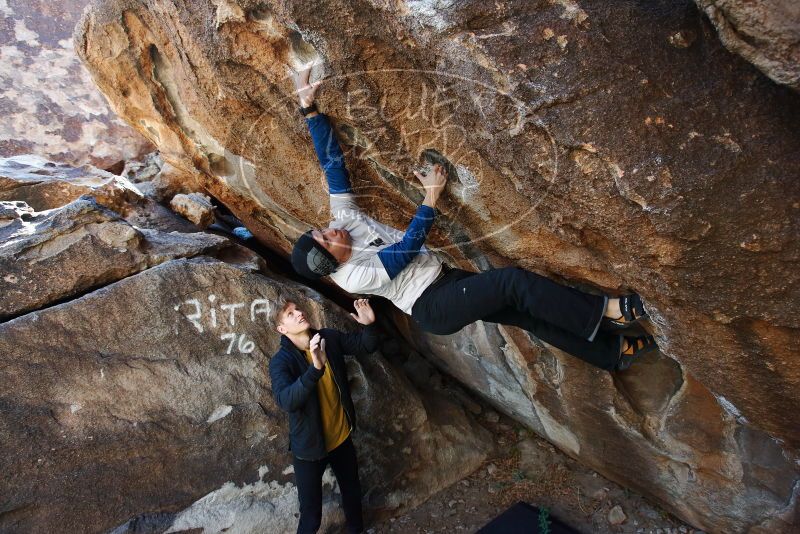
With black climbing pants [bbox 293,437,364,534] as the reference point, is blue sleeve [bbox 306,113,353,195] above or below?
above

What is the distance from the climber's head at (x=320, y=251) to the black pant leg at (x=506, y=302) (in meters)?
0.49

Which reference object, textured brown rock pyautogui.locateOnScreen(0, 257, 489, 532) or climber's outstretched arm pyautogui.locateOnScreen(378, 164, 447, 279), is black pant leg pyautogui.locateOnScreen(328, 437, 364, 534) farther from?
climber's outstretched arm pyautogui.locateOnScreen(378, 164, 447, 279)

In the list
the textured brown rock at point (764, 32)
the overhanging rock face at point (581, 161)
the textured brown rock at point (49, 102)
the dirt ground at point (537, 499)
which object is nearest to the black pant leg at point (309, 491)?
the dirt ground at point (537, 499)

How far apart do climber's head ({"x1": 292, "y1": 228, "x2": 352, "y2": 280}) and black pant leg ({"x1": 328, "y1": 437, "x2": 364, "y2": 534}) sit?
1.18 metres

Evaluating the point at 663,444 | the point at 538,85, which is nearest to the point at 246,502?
the point at 663,444

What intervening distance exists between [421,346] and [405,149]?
7.88 ft

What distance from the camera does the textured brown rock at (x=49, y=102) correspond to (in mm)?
8758

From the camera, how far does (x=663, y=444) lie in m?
3.29

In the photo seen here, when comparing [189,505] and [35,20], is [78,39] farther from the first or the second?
[35,20]

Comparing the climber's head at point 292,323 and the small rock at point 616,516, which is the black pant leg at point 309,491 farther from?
the small rock at point 616,516

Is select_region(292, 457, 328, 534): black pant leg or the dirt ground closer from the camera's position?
select_region(292, 457, 328, 534): black pant leg

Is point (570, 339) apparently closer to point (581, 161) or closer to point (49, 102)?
point (581, 161)

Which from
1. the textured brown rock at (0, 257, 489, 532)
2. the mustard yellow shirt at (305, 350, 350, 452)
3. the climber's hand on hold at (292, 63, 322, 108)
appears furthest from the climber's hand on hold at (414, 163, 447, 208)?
the textured brown rock at (0, 257, 489, 532)

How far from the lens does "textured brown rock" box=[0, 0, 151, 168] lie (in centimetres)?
876
